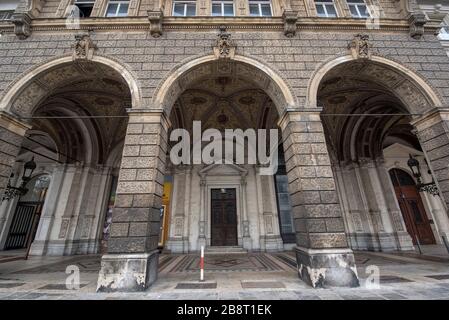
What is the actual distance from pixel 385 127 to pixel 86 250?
53.9 ft

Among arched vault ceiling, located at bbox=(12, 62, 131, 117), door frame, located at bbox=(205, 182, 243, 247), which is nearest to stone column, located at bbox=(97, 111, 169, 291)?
arched vault ceiling, located at bbox=(12, 62, 131, 117)

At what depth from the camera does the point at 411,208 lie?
1254cm

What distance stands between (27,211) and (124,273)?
13.7 m

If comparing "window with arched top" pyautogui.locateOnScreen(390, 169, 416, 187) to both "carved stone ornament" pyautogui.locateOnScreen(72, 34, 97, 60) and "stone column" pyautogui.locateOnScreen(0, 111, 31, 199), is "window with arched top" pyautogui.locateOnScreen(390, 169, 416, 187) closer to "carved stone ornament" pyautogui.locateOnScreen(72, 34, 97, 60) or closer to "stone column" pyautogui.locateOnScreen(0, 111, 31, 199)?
"carved stone ornament" pyautogui.locateOnScreen(72, 34, 97, 60)

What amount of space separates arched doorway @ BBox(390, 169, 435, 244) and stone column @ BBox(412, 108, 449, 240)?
7699mm

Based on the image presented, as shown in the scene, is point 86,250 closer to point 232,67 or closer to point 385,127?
point 232,67

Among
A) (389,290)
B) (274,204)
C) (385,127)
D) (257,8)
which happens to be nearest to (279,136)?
(274,204)

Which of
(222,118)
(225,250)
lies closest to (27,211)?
(225,250)

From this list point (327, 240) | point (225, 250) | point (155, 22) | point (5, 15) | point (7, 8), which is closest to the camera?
point (327, 240)

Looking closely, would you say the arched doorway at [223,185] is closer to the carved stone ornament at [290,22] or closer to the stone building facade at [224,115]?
the stone building facade at [224,115]

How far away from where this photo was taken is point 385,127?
36.0 feet

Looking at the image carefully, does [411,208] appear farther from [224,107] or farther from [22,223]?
[22,223]

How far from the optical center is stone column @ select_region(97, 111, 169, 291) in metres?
4.59

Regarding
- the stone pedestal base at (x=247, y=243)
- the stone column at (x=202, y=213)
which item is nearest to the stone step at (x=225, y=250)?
the stone pedestal base at (x=247, y=243)
